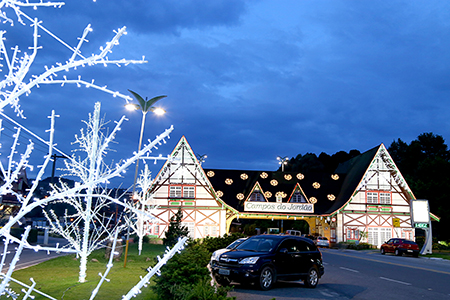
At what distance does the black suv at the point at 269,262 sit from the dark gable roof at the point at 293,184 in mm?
31301

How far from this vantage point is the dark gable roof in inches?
1858

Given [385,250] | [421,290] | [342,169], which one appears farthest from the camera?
[342,169]

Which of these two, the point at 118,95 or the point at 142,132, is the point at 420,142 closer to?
the point at 142,132

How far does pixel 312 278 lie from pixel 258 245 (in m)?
2.10

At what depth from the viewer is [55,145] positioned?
297 cm

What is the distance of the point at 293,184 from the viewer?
165 ft

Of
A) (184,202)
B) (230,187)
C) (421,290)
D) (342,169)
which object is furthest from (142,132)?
(342,169)

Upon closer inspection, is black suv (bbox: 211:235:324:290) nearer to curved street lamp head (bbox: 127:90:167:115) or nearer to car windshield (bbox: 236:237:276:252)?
car windshield (bbox: 236:237:276:252)

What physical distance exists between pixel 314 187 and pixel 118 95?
4959 cm

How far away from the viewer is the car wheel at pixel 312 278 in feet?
45.0

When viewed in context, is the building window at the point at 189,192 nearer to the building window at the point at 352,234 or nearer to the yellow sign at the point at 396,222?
the building window at the point at 352,234

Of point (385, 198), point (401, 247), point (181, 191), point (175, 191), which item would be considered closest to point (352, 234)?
point (385, 198)

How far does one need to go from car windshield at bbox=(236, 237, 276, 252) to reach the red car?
2368cm

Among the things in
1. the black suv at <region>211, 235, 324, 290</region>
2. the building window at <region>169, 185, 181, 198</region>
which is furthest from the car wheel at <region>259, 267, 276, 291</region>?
the building window at <region>169, 185, 181, 198</region>
